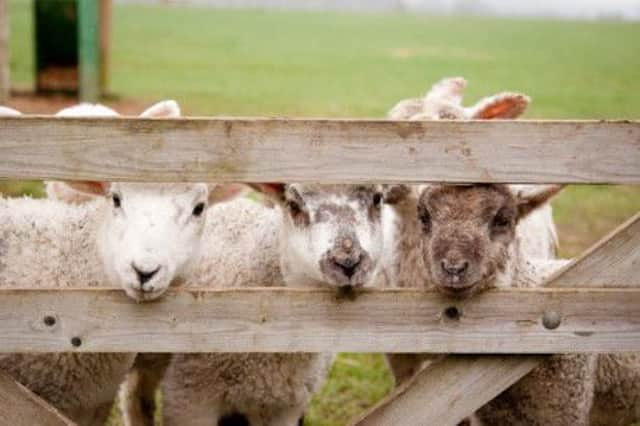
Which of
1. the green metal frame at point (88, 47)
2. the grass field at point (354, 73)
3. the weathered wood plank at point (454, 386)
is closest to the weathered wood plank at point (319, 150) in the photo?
the weathered wood plank at point (454, 386)

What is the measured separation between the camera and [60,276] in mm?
4055

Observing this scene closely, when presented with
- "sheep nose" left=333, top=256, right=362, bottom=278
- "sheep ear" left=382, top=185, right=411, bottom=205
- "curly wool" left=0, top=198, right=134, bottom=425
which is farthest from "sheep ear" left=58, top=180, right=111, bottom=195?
"sheep ear" left=382, top=185, right=411, bottom=205

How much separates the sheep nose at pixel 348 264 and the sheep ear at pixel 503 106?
4.27ft

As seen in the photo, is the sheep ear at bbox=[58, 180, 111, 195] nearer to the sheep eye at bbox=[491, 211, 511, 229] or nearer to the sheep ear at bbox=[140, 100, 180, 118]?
the sheep ear at bbox=[140, 100, 180, 118]

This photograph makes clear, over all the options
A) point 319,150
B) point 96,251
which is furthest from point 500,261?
point 96,251

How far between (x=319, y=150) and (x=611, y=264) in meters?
1.16

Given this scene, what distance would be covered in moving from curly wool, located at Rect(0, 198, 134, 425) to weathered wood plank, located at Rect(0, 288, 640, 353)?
0.60 metres

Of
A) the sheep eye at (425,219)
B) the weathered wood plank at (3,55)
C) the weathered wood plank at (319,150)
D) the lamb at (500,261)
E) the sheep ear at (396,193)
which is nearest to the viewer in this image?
the weathered wood plank at (319,150)

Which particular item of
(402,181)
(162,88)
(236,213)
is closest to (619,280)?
(402,181)

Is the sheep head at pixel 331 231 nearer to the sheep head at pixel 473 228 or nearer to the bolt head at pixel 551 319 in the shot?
the sheep head at pixel 473 228

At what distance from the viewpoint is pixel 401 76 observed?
98.2 feet

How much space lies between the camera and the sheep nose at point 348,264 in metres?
3.46

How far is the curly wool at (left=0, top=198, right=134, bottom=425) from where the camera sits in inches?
154

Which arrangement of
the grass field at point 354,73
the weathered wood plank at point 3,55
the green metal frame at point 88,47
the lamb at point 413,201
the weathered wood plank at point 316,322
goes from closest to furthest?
the weathered wood plank at point 316,322 < the lamb at point 413,201 < the grass field at point 354,73 < the weathered wood plank at point 3,55 < the green metal frame at point 88,47
